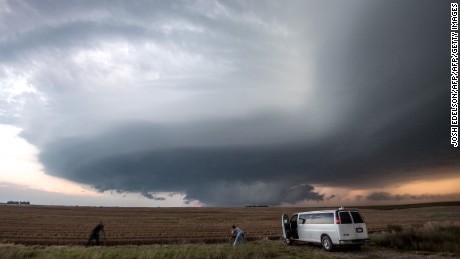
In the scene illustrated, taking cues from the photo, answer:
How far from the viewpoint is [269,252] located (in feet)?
64.1

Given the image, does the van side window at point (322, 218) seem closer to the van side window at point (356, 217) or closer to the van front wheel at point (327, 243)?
the van front wheel at point (327, 243)

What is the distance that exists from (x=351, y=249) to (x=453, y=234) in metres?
8.50

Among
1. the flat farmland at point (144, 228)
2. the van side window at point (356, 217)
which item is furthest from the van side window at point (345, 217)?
the flat farmland at point (144, 228)

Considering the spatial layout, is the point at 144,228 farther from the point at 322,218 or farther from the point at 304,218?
the point at 322,218

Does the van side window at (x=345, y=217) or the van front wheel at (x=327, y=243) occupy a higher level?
the van side window at (x=345, y=217)

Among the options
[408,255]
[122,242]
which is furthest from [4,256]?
[408,255]

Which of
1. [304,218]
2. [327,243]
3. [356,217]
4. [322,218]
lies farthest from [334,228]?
[304,218]

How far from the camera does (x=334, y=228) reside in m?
21.7

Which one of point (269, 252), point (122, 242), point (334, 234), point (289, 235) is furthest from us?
point (122, 242)

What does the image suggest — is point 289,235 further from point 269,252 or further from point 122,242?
point 122,242

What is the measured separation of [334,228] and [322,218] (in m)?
1.53

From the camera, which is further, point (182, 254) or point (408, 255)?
point (408, 255)

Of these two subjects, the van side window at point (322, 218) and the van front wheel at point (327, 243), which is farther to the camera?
the van side window at point (322, 218)

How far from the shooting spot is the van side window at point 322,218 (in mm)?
22217
